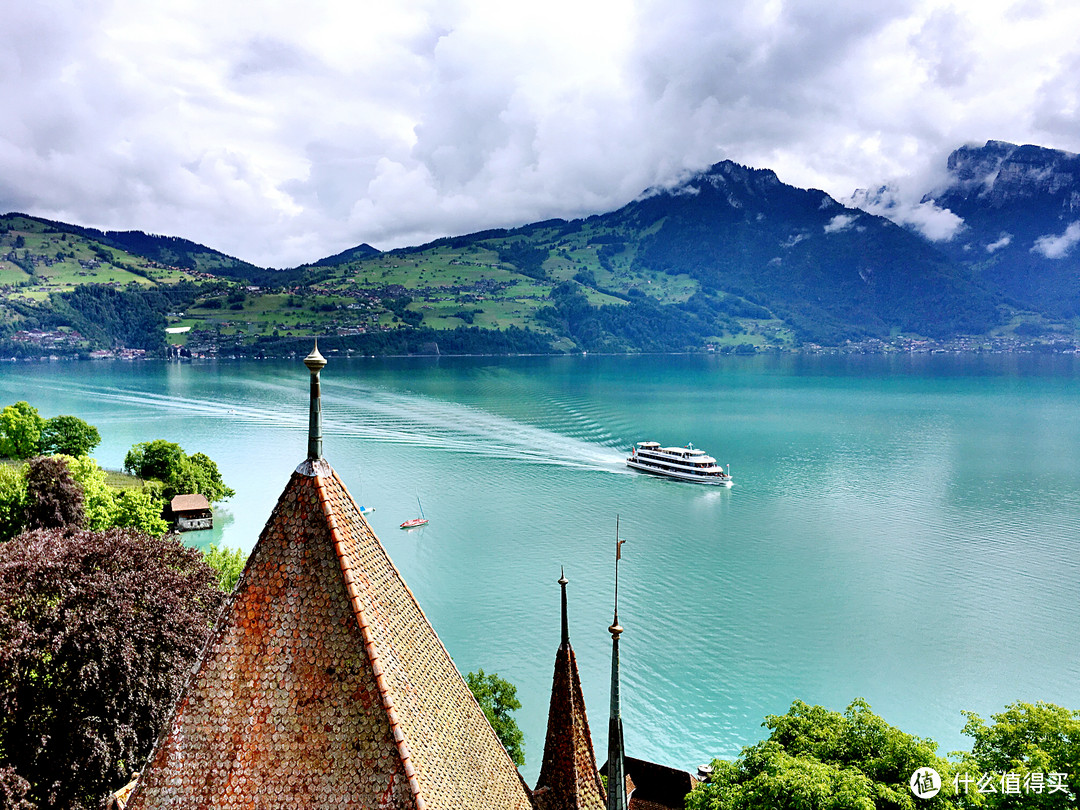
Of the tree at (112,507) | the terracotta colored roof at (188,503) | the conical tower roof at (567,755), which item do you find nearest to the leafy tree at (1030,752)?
the conical tower roof at (567,755)

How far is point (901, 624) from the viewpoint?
39.0 meters

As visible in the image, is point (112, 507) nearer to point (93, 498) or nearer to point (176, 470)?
point (93, 498)

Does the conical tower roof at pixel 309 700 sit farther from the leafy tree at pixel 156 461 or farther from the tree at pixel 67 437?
the tree at pixel 67 437

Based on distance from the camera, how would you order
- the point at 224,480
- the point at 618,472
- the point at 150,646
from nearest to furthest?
the point at 150,646 < the point at 224,480 < the point at 618,472

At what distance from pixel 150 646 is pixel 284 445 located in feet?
229

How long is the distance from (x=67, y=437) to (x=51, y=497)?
32.5 meters

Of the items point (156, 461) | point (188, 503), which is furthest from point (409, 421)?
point (188, 503)

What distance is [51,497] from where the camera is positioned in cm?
A: 3597

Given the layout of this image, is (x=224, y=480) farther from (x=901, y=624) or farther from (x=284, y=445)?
(x=901, y=624)

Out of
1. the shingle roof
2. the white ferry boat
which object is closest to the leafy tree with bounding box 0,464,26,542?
the shingle roof

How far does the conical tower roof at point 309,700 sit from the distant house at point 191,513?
5217 cm

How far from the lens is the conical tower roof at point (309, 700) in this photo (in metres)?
6.17

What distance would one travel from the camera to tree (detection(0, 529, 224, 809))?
1634cm

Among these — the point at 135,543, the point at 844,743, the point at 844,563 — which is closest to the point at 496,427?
the point at 844,563
